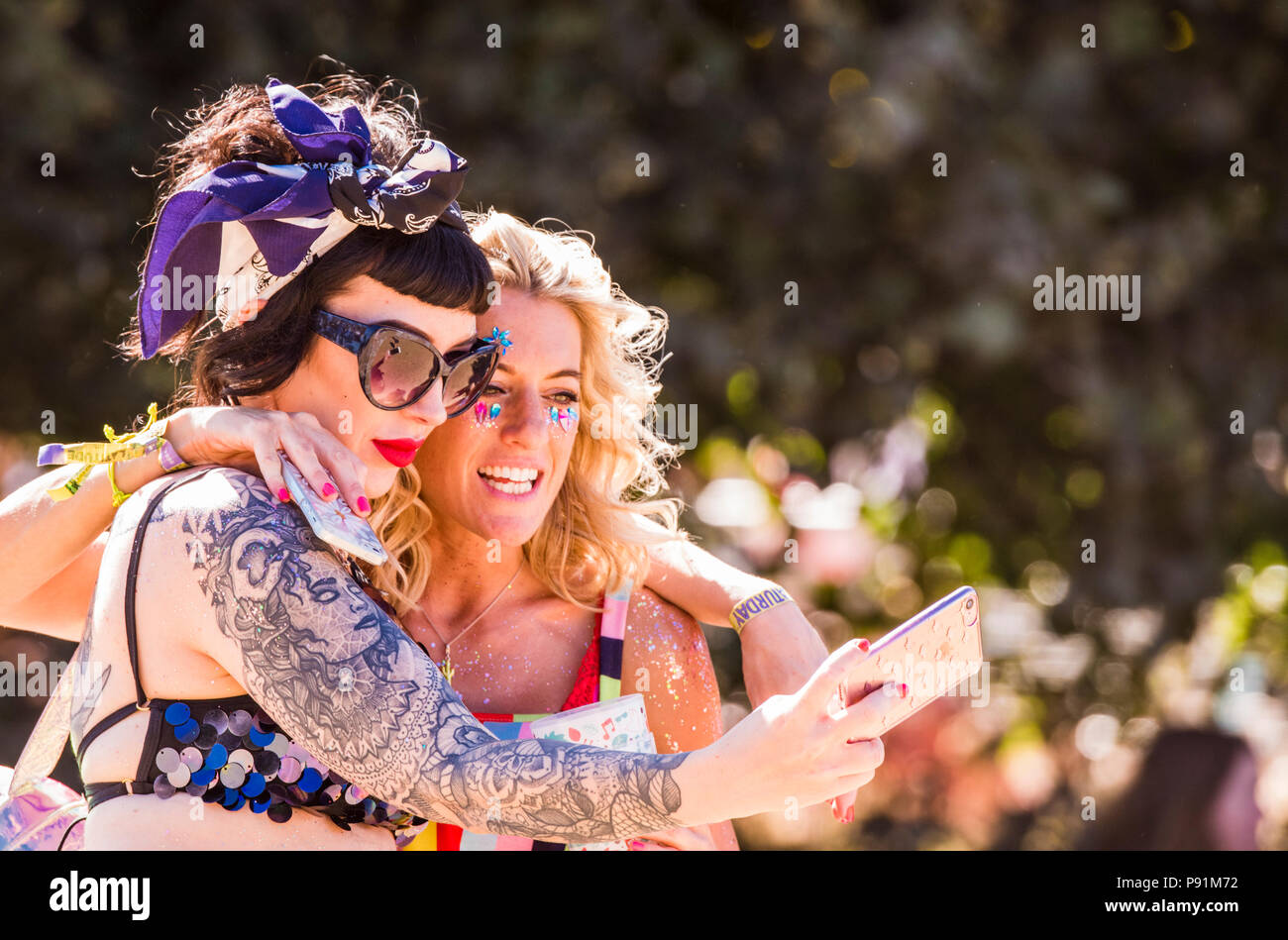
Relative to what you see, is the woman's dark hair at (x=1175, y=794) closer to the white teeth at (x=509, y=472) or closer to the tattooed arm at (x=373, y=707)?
the white teeth at (x=509, y=472)

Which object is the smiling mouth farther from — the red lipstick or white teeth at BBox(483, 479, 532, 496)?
the red lipstick

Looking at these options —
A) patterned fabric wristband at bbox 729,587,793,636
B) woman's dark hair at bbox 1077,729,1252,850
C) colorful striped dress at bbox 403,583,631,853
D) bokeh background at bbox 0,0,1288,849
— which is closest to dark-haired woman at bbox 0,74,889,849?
colorful striped dress at bbox 403,583,631,853

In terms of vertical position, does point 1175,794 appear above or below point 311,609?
below

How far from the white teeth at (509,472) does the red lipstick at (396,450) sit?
49 centimetres

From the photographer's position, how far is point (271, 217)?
6.80ft

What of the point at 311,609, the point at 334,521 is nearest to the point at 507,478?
the point at 334,521

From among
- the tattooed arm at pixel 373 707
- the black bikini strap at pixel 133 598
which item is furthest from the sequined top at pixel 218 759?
the tattooed arm at pixel 373 707

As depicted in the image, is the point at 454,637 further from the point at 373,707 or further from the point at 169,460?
the point at 373,707

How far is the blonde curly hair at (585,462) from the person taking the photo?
2.77 meters

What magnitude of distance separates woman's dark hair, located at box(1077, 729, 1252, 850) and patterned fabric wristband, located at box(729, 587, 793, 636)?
2.54 meters

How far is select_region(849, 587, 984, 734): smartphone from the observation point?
1.59 m

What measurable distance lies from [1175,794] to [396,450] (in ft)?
12.0

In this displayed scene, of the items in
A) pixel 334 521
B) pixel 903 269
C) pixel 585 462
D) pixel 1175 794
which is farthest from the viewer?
pixel 903 269
